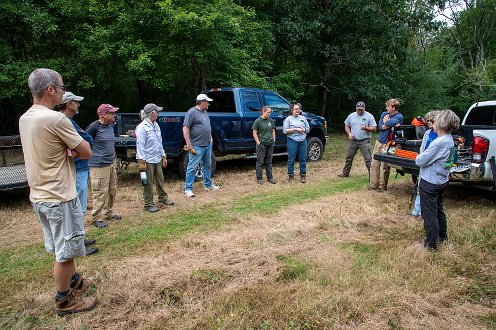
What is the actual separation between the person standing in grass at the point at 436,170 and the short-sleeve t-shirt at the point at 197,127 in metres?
4.01

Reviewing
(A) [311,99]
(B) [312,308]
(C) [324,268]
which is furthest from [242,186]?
(A) [311,99]

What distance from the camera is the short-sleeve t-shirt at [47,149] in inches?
109

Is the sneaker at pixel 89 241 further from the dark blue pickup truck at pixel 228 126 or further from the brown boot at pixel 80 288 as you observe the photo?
the dark blue pickup truck at pixel 228 126

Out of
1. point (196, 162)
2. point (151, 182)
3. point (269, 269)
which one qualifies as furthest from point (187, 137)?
point (269, 269)

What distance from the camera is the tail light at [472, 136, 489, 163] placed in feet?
17.8

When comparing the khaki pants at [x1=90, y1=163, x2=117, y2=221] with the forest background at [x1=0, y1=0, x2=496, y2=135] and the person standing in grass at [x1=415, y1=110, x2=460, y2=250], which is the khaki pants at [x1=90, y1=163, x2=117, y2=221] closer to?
the person standing in grass at [x1=415, y1=110, x2=460, y2=250]

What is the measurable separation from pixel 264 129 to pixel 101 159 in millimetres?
3675

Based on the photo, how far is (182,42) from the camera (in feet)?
36.1

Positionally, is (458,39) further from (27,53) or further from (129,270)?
(129,270)

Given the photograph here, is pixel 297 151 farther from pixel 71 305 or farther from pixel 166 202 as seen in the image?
pixel 71 305

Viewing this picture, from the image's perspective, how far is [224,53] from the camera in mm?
11336

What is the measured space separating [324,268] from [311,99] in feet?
62.4

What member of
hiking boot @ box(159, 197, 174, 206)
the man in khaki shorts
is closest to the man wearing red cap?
hiking boot @ box(159, 197, 174, 206)

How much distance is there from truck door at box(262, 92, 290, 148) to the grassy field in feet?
12.1
